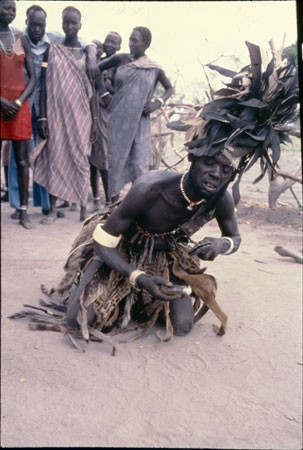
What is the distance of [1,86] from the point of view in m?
1.10

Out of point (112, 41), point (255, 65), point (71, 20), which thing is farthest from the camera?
point (112, 41)

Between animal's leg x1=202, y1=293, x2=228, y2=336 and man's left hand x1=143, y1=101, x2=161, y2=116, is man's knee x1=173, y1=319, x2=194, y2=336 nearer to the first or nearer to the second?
animal's leg x1=202, y1=293, x2=228, y2=336

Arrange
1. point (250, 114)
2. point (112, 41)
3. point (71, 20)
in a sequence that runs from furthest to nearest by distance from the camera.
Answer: point (112, 41) → point (250, 114) → point (71, 20)

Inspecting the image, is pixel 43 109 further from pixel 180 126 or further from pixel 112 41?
pixel 180 126

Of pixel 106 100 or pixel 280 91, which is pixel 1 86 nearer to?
pixel 280 91

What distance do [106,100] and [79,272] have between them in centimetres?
276

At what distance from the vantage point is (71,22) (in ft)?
4.54

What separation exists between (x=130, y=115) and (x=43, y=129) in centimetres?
65

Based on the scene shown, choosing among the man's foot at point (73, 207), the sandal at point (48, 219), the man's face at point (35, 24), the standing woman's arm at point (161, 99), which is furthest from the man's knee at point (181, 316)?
the man's foot at point (73, 207)

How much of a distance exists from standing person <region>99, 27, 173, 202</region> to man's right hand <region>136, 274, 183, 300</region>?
155cm

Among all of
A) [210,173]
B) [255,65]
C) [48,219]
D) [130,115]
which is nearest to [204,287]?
[210,173]

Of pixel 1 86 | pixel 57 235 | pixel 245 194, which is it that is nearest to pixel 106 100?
pixel 57 235

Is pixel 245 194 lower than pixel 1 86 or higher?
lower

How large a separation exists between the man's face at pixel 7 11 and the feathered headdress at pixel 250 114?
0.81m
